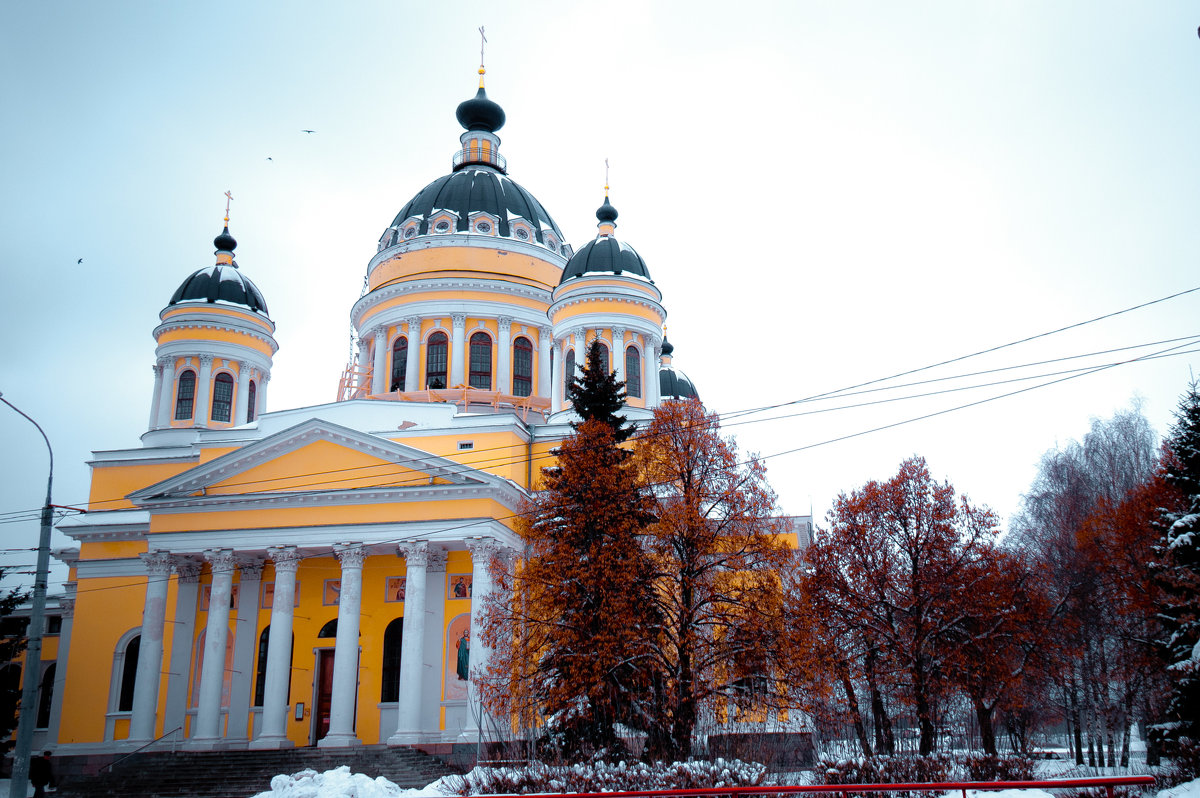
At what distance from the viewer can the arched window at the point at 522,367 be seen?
1505 inches

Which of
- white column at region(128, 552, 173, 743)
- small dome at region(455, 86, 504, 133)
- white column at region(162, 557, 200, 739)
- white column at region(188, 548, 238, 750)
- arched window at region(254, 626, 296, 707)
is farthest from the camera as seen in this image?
small dome at region(455, 86, 504, 133)

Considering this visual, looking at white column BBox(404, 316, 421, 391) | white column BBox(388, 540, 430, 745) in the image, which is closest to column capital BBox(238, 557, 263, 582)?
white column BBox(388, 540, 430, 745)

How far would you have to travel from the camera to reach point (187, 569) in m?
29.6

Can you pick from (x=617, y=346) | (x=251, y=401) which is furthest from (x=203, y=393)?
(x=617, y=346)

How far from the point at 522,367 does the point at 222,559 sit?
14.2 meters

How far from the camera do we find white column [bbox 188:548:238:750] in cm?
2650

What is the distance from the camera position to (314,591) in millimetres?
30422

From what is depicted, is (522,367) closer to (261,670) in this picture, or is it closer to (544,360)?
(544,360)

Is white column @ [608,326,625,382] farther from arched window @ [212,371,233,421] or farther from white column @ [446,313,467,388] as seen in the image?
arched window @ [212,371,233,421]

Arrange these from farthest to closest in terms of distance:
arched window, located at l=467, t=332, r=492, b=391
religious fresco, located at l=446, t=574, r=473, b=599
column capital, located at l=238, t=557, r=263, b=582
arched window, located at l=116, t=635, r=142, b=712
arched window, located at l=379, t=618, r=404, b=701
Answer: arched window, located at l=467, t=332, r=492, b=391, arched window, located at l=116, t=635, r=142, b=712, column capital, located at l=238, t=557, r=263, b=582, religious fresco, located at l=446, t=574, r=473, b=599, arched window, located at l=379, t=618, r=404, b=701

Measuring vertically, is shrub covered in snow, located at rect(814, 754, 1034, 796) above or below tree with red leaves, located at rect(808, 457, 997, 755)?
below

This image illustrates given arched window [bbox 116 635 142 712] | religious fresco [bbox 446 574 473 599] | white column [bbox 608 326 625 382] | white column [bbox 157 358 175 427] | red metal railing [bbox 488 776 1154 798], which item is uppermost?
white column [bbox 608 326 625 382]

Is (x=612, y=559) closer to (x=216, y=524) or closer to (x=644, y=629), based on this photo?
(x=644, y=629)

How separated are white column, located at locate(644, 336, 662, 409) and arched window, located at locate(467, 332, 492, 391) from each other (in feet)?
20.5
